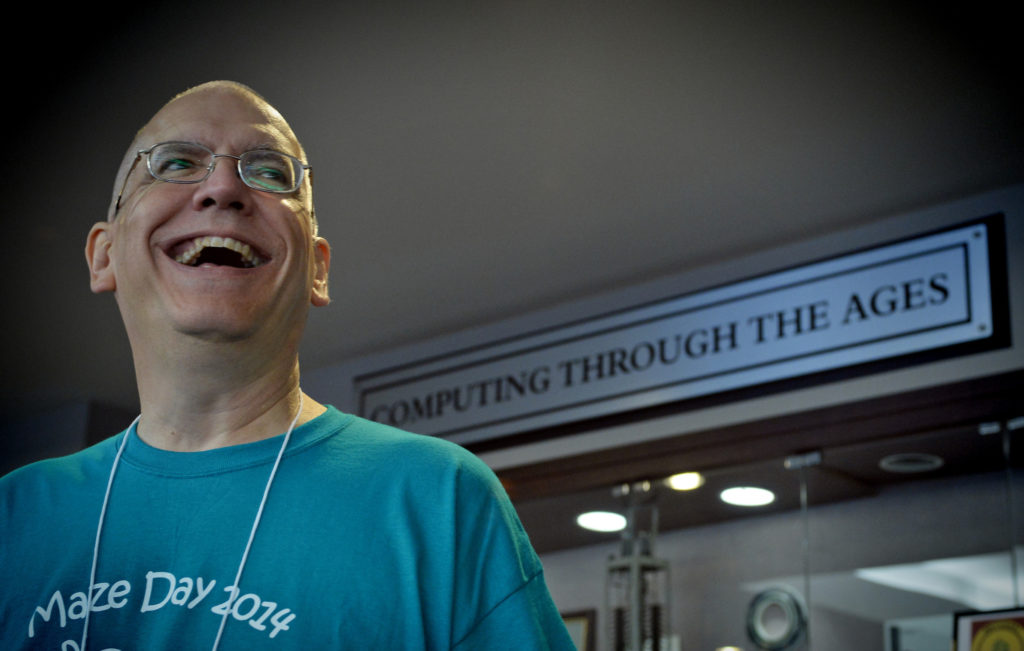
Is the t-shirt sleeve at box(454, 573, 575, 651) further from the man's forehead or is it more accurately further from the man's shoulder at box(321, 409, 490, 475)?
the man's forehead

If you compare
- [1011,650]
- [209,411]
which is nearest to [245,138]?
[209,411]

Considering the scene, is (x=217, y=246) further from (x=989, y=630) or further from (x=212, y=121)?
(x=989, y=630)

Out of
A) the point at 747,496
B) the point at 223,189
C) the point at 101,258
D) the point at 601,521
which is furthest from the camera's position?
the point at 601,521

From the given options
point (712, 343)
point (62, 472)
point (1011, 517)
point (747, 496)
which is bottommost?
point (62, 472)

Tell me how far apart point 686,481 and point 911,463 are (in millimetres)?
660

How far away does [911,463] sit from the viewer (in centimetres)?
322

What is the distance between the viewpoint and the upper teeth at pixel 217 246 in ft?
3.09

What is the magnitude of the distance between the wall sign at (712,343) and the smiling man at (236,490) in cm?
243

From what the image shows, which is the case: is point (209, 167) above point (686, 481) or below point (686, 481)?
below

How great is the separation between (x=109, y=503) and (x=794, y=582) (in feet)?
8.74

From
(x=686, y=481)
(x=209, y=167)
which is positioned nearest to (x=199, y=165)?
(x=209, y=167)

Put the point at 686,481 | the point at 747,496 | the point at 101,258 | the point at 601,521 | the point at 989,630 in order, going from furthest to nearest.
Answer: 1. the point at 601,521
2. the point at 686,481
3. the point at 747,496
4. the point at 989,630
5. the point at 101,258

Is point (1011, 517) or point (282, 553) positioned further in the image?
point (1011, 517)

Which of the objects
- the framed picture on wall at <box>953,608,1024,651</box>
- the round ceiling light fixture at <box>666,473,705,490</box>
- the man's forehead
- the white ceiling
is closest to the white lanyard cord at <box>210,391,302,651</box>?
the man's forehead
